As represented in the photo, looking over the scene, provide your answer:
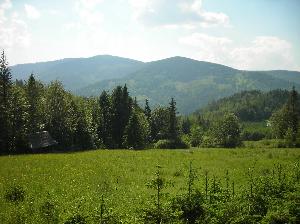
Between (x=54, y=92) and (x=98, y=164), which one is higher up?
(x=54, y=92)

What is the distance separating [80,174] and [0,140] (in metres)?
30.6

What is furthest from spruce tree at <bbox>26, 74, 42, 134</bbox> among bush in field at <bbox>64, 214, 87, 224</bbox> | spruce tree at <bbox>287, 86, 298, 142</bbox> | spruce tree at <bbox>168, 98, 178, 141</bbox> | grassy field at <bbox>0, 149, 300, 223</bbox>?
spruce tree at <bbox>287, 86, 298, 142</bbox>

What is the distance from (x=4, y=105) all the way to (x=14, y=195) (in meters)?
42.7

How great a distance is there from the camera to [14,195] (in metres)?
21.9

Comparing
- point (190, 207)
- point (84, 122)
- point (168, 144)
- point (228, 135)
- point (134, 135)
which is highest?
point (84, 122)

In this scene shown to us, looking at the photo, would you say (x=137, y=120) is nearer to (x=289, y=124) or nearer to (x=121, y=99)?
(x=121, y=99)

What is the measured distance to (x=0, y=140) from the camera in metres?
56.1

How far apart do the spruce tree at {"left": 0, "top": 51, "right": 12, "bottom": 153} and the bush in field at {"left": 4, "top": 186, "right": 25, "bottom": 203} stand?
1466 inches

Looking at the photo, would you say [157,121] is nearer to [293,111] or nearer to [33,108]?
[293,111]

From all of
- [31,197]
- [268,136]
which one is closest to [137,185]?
[31,197]

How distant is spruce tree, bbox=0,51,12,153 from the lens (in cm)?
5758

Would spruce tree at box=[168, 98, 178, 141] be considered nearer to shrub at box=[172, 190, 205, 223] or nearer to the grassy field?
the grassy field

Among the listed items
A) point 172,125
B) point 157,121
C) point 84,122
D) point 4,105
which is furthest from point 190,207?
point 157,121

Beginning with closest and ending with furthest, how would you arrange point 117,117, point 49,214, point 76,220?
1. point 76,220
2. point 49,214
3. point 117,117
